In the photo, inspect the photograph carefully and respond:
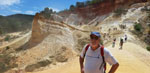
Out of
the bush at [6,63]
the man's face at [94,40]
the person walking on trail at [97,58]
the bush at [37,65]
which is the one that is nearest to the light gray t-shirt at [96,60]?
the person walking on trail at [97,58]

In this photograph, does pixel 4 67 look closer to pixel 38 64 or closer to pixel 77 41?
pixel 38 64

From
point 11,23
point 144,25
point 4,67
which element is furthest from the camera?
point 11,23

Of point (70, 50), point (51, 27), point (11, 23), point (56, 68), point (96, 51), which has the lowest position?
point (56, 68)

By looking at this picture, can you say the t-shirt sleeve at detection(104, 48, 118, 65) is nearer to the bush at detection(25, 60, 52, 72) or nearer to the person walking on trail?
the person walking on trail

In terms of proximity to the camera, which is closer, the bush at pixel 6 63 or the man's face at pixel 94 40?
the man's face at pixel 94 40

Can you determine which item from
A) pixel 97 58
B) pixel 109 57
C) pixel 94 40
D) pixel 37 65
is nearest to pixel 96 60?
pixel 97 58

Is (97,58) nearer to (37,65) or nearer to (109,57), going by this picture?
(109,57)

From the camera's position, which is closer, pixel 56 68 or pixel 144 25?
pixel 56 68

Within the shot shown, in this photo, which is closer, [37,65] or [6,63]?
[37,65]

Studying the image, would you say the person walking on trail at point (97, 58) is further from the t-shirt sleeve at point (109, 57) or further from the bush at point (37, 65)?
the bush at point (37, 65)

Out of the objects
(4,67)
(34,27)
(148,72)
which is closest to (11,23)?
(34,27)

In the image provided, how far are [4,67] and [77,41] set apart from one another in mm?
6790

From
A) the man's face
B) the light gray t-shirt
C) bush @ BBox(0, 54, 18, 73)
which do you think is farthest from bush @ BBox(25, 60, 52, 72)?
the man's face

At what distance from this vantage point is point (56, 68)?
9.50 meters
